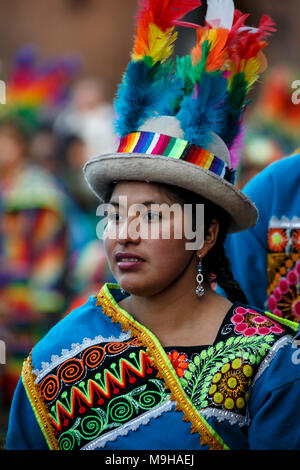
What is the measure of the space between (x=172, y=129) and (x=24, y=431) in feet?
3.77

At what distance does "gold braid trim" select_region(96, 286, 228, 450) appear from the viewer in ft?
6.88

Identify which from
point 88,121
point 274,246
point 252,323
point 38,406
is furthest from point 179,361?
point 88,121

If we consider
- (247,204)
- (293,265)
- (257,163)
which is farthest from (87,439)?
(257,163)

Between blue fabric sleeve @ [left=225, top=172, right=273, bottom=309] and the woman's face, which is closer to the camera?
the woman's face

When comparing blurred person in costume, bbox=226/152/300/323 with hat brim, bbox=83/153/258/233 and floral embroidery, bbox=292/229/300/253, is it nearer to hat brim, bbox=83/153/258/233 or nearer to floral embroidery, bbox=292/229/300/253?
floral embroidery, bbox=292/229/300/253

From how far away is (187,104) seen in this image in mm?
2340

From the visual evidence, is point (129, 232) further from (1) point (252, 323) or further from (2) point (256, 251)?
(2) point (256, 251)

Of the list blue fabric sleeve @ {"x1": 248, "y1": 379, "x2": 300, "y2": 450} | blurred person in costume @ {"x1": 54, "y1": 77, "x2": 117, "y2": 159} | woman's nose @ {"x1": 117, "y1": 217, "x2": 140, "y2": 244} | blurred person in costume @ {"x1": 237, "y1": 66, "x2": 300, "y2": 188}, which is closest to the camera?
blue fabric sleeve @ {"x1": 248, "y1": 379, "x2": 300, "y2": 450}

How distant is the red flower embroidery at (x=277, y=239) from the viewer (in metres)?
2.90

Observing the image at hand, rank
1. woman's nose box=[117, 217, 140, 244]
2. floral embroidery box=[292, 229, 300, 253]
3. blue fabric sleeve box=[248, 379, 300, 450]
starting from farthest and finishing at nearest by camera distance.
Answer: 1. floral embroidery box=[292, 229, 300, 253]
2. woman's nose box=[117, 217, 140, 244]
3. blue fabric sleeve box=[248, 379, 300, 450]

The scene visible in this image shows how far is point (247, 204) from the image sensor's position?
2391 millimetres

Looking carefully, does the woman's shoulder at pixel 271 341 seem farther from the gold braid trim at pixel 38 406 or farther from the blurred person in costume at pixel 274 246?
the gold braid trim at pixel 38 406

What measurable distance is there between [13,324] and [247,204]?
3056 millimetres

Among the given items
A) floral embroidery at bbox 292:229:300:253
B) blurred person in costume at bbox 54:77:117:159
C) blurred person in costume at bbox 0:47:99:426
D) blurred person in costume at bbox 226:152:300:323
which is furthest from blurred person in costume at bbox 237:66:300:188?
floral embroidery at bbox 292:229:300:253
